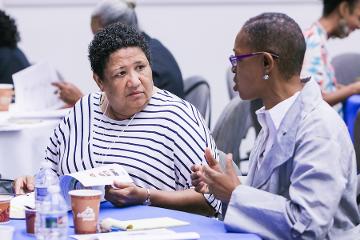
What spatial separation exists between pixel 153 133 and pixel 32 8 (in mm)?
3737

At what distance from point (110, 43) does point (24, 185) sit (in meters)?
0.60

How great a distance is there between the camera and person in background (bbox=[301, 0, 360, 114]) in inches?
165

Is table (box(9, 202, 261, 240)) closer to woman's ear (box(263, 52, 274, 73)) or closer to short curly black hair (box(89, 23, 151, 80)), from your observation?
woman's ear (box(263, 52, 274, 73))

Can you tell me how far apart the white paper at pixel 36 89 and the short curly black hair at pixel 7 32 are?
2.51ft

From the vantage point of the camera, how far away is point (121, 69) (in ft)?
9.08

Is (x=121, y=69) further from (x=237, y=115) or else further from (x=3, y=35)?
(x=3, y=35)

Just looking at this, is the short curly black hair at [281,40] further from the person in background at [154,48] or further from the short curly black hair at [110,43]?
the person in background at [154,48]

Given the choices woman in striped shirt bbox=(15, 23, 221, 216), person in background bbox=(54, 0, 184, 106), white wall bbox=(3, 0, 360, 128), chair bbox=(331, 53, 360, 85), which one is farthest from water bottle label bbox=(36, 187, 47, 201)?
white wall bbox=(3, 0, 360, 128)

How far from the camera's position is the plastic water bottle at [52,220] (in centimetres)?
184

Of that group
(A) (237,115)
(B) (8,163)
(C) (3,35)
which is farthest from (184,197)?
(C) (3,35)

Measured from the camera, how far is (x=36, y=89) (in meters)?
4.29

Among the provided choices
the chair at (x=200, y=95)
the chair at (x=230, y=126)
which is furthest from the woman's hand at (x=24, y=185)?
the chair at (x=200, y=95)

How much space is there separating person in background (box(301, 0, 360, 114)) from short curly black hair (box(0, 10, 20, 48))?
2.03 m

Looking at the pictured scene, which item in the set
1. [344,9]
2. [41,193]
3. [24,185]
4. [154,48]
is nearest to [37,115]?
[154,48]
